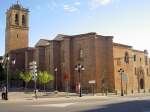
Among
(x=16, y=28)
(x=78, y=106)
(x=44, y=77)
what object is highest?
(x=16, y=28)

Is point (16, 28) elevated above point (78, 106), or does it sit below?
above

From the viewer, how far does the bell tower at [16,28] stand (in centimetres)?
8944

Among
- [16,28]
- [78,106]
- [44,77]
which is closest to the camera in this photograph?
[78,106]

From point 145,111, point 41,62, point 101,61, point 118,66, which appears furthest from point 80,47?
point 145,111

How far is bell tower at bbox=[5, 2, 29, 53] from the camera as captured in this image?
293ft

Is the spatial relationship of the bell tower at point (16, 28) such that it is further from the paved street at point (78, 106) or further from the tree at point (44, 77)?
the paved street at point (78, 106)

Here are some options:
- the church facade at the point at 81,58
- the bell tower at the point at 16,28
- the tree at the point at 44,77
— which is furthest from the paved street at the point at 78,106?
the bell tower at the point at 16,28

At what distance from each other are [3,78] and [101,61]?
30.5 m

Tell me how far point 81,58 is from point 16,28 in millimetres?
28766

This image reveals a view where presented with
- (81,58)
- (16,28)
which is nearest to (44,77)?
(81,58)

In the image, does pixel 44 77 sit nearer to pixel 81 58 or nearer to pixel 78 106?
pixel 81 58

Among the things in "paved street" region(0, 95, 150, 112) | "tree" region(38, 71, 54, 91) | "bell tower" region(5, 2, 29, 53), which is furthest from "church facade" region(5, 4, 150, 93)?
"paved street" region(0, 95, 150, 112)

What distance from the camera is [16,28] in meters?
90.2

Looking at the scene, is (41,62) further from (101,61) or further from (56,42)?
(101,61)
